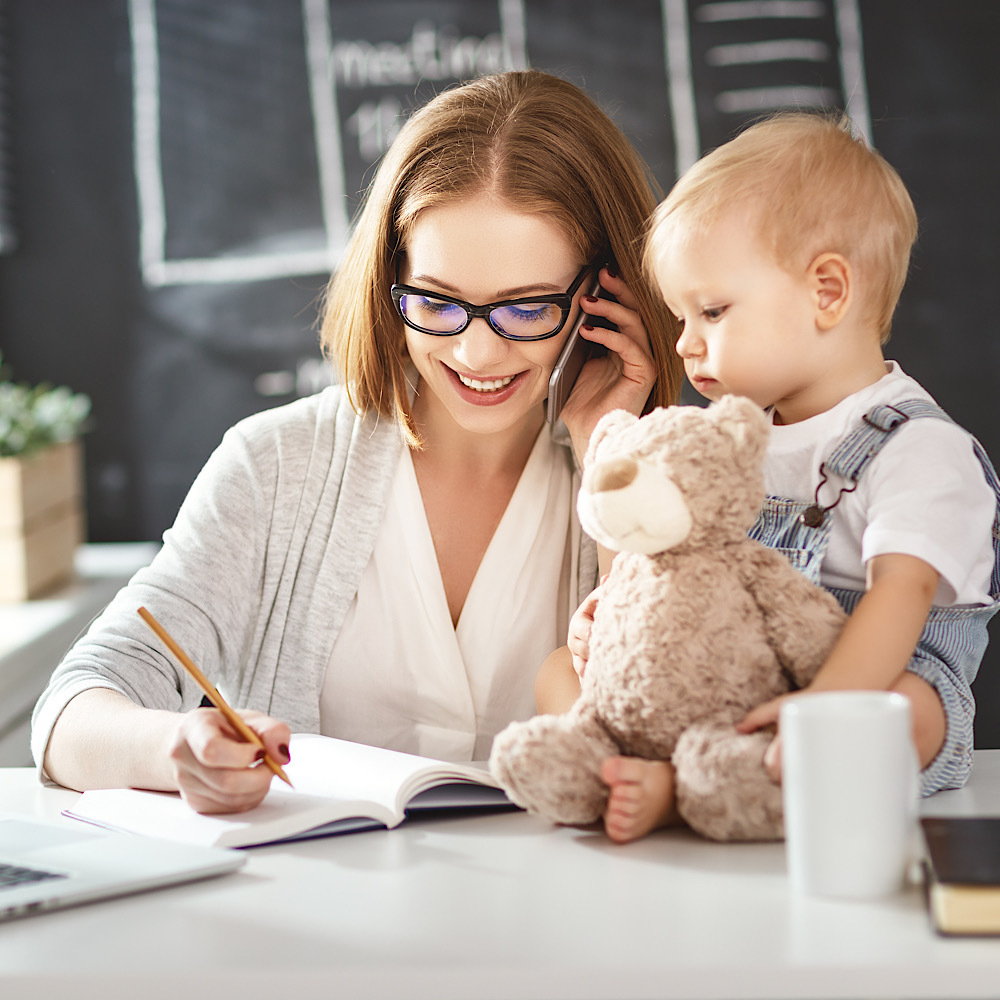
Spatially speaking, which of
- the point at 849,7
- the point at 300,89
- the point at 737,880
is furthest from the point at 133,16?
the point at 737,880

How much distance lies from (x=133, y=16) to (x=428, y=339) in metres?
2.26

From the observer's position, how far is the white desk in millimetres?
2143

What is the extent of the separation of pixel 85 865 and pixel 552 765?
1.06 ft

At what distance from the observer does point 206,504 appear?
1294 mm

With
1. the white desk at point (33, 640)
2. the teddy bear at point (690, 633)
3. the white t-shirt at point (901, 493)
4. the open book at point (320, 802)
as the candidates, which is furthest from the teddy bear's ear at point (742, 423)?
the white desk at point (33, 640)

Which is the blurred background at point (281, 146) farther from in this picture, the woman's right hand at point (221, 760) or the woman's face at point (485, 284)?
the woman's right hand at point (221, 760)

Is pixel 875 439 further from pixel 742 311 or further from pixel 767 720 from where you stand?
pixel 767 720

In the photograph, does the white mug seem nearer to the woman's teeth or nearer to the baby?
the baby

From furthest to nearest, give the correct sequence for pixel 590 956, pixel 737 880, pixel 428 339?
pixel 428 339
pixel 737 880
pixel 590 956

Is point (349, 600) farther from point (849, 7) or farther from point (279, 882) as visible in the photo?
point (849, 7)

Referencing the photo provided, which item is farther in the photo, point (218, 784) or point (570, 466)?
point (570, 466)

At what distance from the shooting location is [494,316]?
3.96 ft

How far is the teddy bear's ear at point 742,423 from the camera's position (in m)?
0.78

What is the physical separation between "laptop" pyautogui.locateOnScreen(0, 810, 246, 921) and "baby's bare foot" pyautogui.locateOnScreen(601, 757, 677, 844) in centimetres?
26
